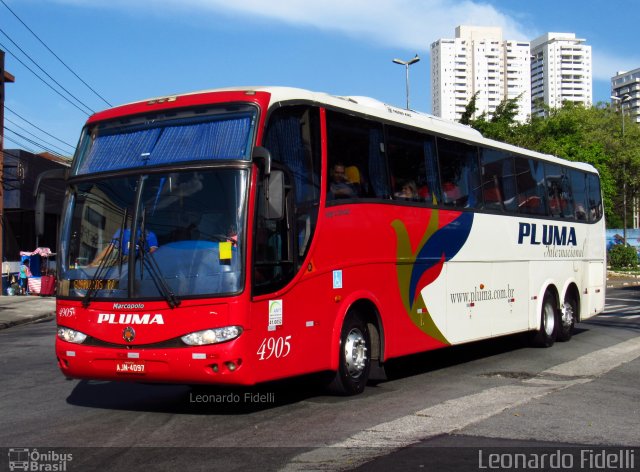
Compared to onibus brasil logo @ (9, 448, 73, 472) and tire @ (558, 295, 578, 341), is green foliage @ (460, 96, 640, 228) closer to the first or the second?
tire @ (558, 295, 578, 341)

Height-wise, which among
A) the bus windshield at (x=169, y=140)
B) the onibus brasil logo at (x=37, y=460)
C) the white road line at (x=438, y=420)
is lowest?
the onibus brasil logo at (x=37, y=460)

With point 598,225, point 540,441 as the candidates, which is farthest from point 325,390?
point 598,225

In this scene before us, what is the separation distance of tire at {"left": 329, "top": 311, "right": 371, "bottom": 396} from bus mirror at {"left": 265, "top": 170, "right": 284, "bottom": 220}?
6.43 feet

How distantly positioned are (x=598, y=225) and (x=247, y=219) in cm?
1198

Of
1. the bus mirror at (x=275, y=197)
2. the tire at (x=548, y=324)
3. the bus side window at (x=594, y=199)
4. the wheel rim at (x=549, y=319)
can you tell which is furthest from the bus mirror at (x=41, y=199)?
the bus side window at (x=594, y=199)

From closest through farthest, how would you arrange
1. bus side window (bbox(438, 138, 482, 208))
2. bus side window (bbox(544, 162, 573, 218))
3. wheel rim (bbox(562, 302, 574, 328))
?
bus side window (bbox(438, 138, 482, 208))
bus side window (bbox(544, 162, 573, 218))
wheel rim (bbox(562, 302, 574, 328))

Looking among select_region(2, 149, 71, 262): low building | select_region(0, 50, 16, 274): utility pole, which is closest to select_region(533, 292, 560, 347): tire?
select_region(2, 149, 71, 262): low building

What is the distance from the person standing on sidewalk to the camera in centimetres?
3556

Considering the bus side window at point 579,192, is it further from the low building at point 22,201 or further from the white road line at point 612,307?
the low building at point 22,201

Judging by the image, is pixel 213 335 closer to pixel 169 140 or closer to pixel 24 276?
pixel 169 140

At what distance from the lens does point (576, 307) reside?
1636cm

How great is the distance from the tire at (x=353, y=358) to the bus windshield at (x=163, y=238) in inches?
79.2

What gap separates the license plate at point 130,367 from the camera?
25.9ft

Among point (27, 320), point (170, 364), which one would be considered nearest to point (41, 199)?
point (170, 364)
